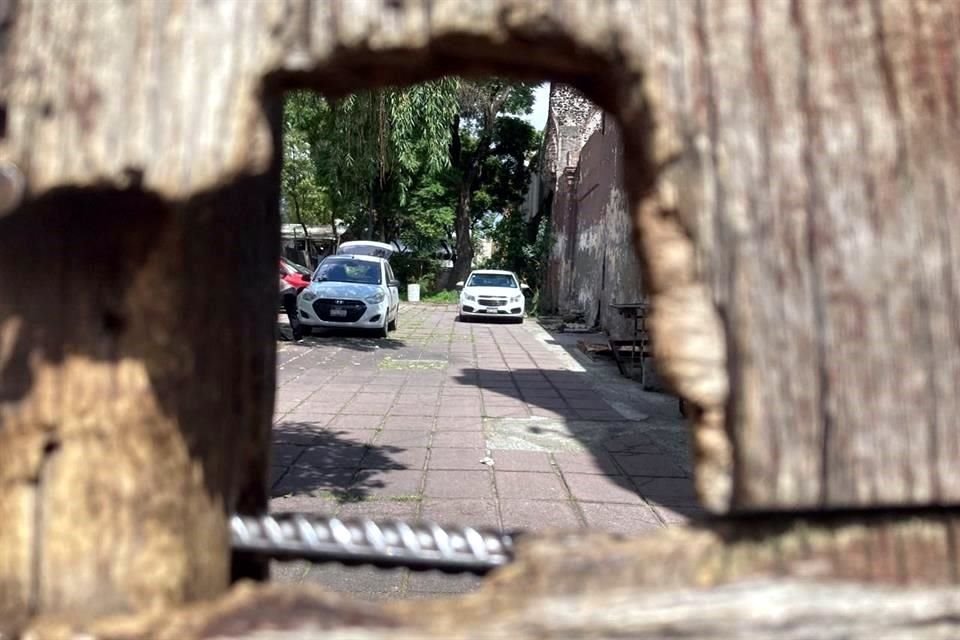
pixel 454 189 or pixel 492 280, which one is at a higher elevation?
pixel 454 189

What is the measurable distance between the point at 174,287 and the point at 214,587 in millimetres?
348

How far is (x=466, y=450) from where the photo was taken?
5.47 meters

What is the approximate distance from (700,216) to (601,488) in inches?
166

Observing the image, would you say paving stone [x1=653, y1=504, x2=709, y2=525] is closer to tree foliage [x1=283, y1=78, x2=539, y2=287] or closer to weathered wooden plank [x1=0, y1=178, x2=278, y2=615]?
weathered wooden plank [x1=0, y1=178, x2=278, y2=615]

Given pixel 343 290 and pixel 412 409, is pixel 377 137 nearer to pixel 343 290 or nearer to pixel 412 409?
pixel 412 409

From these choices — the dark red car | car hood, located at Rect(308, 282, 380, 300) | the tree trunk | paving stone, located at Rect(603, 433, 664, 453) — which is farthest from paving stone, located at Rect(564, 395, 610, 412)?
the tree trunk

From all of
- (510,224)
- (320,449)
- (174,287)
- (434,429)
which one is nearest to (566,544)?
(174,287)

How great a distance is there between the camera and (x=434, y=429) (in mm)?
6125

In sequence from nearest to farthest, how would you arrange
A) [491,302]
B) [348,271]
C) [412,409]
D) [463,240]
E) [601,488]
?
[601,488] < [412,409] < [348,271] < [491,302] < [463,240]

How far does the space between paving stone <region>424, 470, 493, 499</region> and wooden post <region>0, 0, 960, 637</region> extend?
12.3ft

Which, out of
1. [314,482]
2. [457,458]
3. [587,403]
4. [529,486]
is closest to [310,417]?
[457,458]

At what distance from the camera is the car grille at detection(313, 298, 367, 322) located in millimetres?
12641

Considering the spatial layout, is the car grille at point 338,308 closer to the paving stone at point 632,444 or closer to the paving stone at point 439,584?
the paving stone at point 632,444

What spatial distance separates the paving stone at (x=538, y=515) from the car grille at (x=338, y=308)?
28.3 ft
